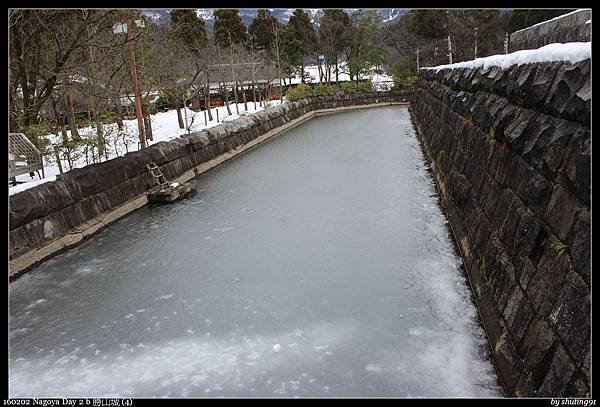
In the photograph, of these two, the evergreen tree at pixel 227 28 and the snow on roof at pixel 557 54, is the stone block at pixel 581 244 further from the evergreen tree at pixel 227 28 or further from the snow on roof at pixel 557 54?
the evergreen tree at pixel 227 28

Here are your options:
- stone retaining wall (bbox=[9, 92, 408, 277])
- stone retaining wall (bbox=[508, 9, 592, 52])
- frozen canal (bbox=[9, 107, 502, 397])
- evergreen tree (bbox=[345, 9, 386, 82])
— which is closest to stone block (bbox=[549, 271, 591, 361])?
frozen canal (bbox=[9, 107, 502, 397])

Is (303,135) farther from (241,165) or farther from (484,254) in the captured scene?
(484,254)

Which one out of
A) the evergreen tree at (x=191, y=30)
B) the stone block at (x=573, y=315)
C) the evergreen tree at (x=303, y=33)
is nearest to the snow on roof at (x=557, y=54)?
the stone block at (x=573, y=315)

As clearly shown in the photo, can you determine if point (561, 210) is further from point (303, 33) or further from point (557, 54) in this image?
point (303, 33)

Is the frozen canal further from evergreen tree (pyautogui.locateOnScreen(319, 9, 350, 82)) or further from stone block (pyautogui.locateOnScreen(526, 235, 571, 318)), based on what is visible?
evergreen tree (pyautogui.locateOnScreen(319, 9, 350, 82))

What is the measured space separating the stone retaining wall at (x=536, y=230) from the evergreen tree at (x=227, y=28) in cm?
3230

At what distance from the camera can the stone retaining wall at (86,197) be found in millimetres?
6781

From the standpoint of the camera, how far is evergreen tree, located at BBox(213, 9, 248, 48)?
116 feet

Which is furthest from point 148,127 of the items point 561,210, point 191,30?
point 191,30

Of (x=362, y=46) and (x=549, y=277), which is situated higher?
(x=362, y=46)

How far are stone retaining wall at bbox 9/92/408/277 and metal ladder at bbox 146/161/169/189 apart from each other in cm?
14

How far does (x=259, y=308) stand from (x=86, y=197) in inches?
190

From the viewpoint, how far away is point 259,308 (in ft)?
16.5

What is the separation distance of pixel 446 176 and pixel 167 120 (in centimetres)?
1756
